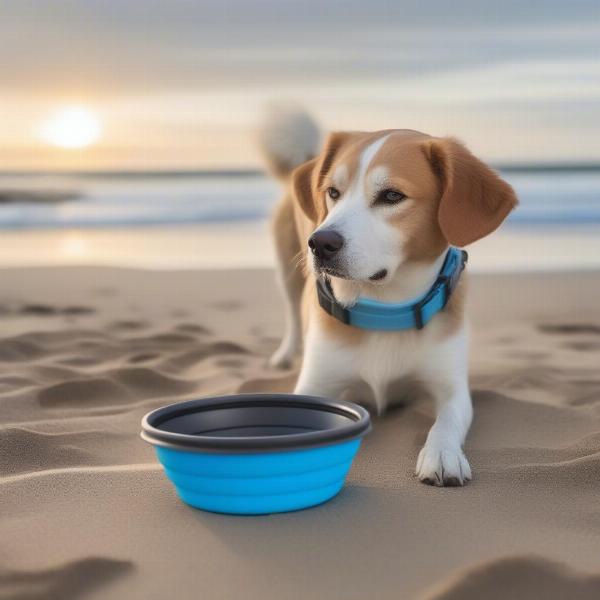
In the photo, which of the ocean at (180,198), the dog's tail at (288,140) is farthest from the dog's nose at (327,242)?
the ocean at (180,198)

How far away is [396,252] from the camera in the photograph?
105 inches

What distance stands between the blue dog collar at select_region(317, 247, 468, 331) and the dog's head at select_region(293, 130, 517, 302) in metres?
0.09

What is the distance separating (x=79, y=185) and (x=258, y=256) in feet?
22.5

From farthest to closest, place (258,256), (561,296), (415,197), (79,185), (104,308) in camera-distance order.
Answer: (79,185)
(258,256)
(561,296)
(104,308)
(415,197)

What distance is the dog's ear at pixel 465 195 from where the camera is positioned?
2.67 meters

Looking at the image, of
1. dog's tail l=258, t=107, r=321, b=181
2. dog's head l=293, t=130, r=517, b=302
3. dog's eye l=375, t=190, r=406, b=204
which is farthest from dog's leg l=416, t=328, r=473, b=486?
dog's tail l=258, t=107, r=321, b=181

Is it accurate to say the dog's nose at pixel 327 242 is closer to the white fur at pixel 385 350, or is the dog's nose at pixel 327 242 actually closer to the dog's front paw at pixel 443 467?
the white fur at pixel 385 350

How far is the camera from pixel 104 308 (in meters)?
6.09

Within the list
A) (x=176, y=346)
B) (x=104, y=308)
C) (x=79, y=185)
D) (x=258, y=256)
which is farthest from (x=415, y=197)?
(x=79, y=185)

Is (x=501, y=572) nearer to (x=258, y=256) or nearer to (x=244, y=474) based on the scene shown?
(x=244, y=474)

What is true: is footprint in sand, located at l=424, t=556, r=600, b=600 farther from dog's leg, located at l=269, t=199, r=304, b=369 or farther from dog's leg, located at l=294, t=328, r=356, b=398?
dog's leg, located at l=269, t=199, r=304, b=369

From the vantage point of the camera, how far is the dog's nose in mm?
2506

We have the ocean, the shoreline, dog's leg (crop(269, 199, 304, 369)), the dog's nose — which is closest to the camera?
the dog's nose

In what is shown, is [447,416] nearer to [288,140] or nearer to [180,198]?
[288,140]
